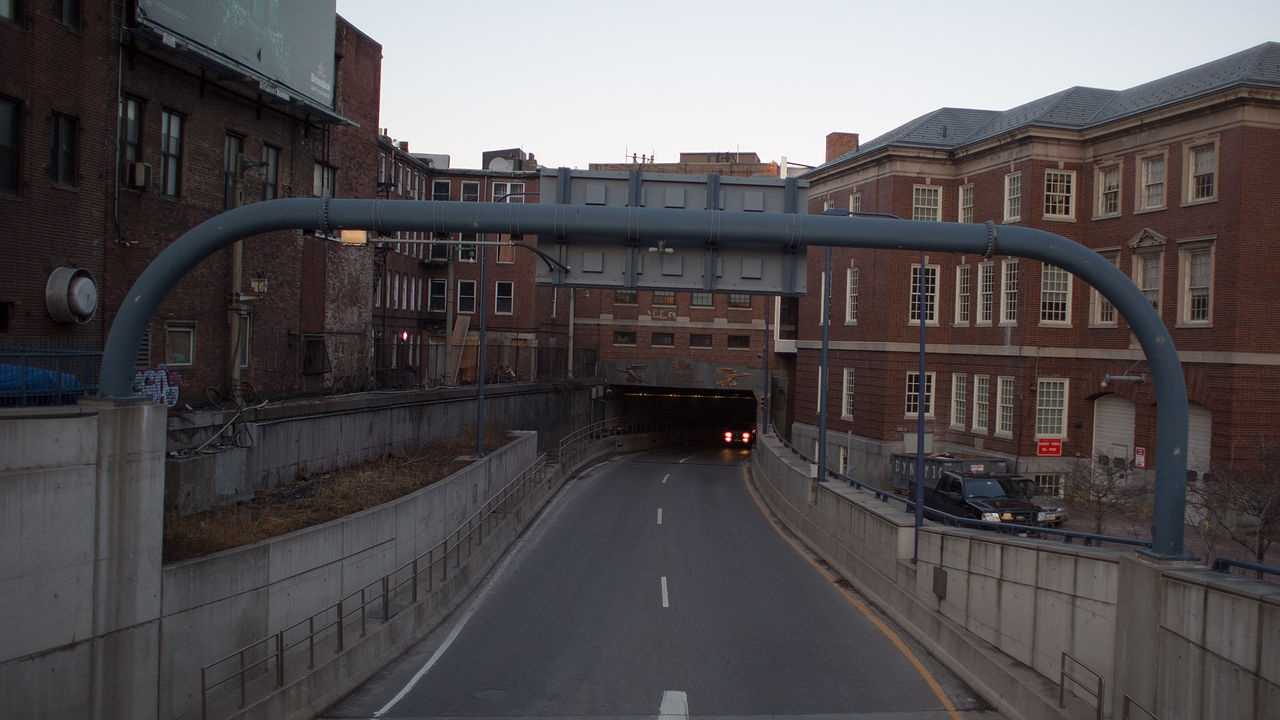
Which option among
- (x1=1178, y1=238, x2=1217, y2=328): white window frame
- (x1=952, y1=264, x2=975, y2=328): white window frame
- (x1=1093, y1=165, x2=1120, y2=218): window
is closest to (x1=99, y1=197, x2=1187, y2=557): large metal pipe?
(x1=1178, y1=238, x2=1217, y2=328): white window frame

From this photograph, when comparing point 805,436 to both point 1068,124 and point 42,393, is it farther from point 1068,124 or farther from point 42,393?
point 42,393

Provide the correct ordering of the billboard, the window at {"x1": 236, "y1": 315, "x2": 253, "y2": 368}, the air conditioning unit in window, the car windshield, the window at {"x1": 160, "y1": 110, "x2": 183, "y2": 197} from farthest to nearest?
the window at {"x1": 236, "y1": 315, "x2": 253, "y2": 368} < the car windshield < the window at {"x1": 160, "y1": 110, "x2": 183, "y2": 197} < the billboard < the air conditioning unit in window

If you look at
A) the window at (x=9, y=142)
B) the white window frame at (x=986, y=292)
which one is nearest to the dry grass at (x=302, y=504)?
the window at (x=9, y=142)

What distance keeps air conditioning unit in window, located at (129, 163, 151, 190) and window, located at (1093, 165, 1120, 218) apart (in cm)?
2978

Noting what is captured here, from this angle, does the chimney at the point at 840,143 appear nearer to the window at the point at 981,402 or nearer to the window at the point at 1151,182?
the window at the point at 981,402

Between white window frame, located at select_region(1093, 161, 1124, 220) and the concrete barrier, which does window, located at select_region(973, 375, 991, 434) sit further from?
the concrete barrier

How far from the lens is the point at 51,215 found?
19.0 meters

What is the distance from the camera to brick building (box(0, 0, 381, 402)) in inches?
727


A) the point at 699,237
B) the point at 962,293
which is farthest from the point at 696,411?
the point at 699,237

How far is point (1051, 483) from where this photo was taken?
3606 centimetres

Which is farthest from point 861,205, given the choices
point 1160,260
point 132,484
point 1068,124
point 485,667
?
point 132,484

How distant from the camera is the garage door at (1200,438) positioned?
96.8 ft

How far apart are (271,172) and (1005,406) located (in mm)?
26918

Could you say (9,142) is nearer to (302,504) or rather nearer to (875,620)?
(302,504)
